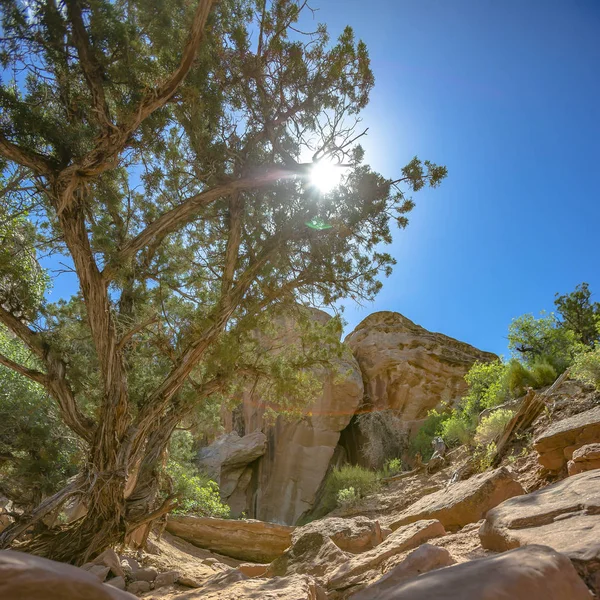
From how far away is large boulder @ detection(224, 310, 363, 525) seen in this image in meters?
20.1

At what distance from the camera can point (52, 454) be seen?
1048 cm

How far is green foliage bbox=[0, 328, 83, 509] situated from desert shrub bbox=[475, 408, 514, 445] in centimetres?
908

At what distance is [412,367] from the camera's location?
21.4 metres

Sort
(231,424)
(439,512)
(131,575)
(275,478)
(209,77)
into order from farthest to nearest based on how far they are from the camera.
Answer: (231,424)
(275,478)
(209,77)
(439,512)
(131,575)

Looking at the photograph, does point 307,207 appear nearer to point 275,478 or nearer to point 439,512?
point 439,512

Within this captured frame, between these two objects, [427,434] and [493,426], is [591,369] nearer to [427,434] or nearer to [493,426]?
[493,426]

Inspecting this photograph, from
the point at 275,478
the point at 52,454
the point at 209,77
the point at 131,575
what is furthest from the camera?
the point at 275,478

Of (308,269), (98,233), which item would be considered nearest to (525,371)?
(308,269)

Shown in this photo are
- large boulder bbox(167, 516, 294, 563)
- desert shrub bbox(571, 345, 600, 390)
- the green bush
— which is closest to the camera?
desert shrub bbox(571, 345, 600, 390)

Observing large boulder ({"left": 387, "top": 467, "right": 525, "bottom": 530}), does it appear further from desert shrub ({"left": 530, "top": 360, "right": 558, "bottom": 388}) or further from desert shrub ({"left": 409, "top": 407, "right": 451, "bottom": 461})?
desert shrub ({"left": 409, "top": 407, "right": 451, "bottom": 461})

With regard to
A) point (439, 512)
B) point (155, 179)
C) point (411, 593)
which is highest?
point (155, 179)

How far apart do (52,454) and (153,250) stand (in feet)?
21.9

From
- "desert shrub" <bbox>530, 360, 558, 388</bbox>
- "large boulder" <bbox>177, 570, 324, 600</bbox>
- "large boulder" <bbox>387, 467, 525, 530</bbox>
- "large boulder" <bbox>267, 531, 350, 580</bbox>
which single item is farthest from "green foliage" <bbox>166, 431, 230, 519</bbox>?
"desert shrub" <bbox>530, 360, 558, 388</bbox>

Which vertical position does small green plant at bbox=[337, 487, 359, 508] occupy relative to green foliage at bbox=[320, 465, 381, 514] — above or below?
below
